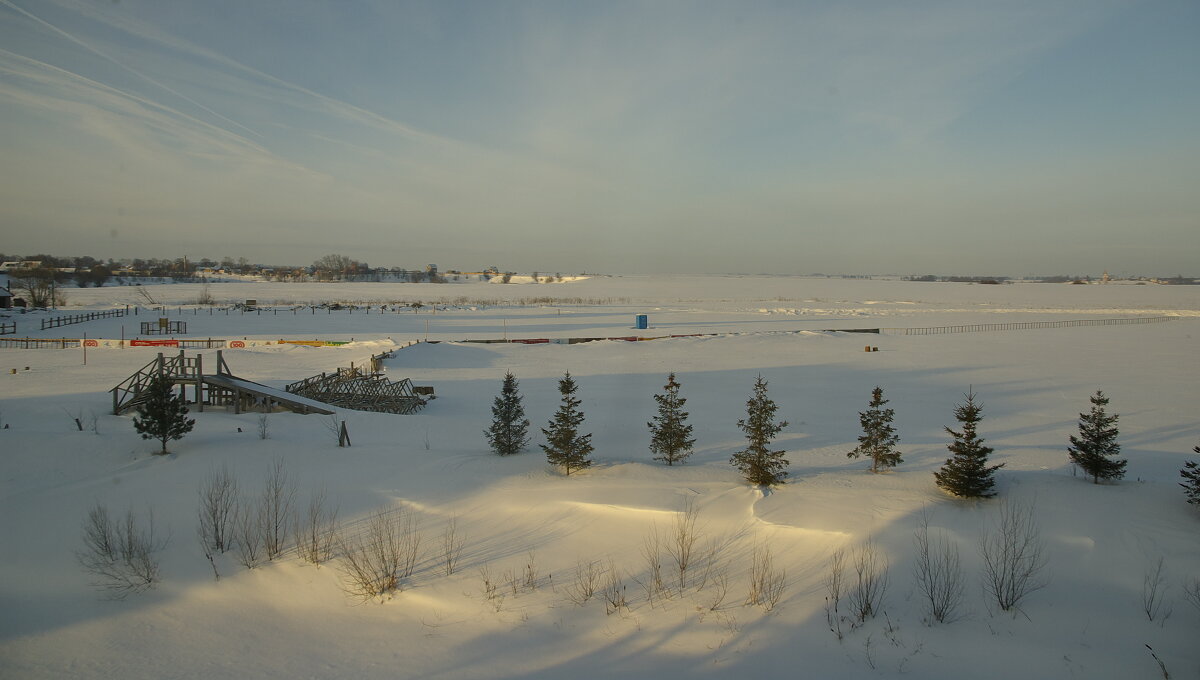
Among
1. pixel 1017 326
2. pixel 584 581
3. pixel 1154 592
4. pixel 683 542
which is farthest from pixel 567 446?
pixel 1017 326

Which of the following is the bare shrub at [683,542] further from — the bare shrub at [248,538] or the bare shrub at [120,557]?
the bare shrub at [120,557]

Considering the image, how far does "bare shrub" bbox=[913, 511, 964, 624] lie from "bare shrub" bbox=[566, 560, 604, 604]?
362 centimetres

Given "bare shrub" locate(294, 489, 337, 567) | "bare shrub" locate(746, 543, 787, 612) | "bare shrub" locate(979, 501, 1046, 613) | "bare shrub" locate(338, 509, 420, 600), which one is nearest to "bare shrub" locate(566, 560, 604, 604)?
"bare shrub" locate(746, 543, 787, 612)

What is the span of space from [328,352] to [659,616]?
3494 cm

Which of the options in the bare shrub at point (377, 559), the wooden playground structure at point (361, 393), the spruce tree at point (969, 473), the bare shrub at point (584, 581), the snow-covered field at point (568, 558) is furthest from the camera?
the wooden playground structure at point (361, 393)

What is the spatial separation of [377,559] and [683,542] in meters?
3.81

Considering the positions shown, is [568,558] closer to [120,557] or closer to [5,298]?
[120,557]

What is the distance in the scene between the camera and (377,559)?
7492 mm

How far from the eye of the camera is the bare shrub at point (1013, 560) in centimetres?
655

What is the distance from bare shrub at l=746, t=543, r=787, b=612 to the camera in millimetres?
6758

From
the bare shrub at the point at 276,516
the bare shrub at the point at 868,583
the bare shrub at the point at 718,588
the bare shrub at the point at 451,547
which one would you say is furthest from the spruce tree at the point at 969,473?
the bare shrub at the point at 276,516

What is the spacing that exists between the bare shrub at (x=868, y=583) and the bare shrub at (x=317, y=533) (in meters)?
6.30

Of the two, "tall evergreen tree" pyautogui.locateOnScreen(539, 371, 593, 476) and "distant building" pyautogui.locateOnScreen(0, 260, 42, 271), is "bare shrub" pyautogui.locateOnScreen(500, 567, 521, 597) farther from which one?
"distant building" pyautogui.locateOnScreen(0, 260, 42, 271)

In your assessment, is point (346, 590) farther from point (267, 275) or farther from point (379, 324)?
point (267, 275)
